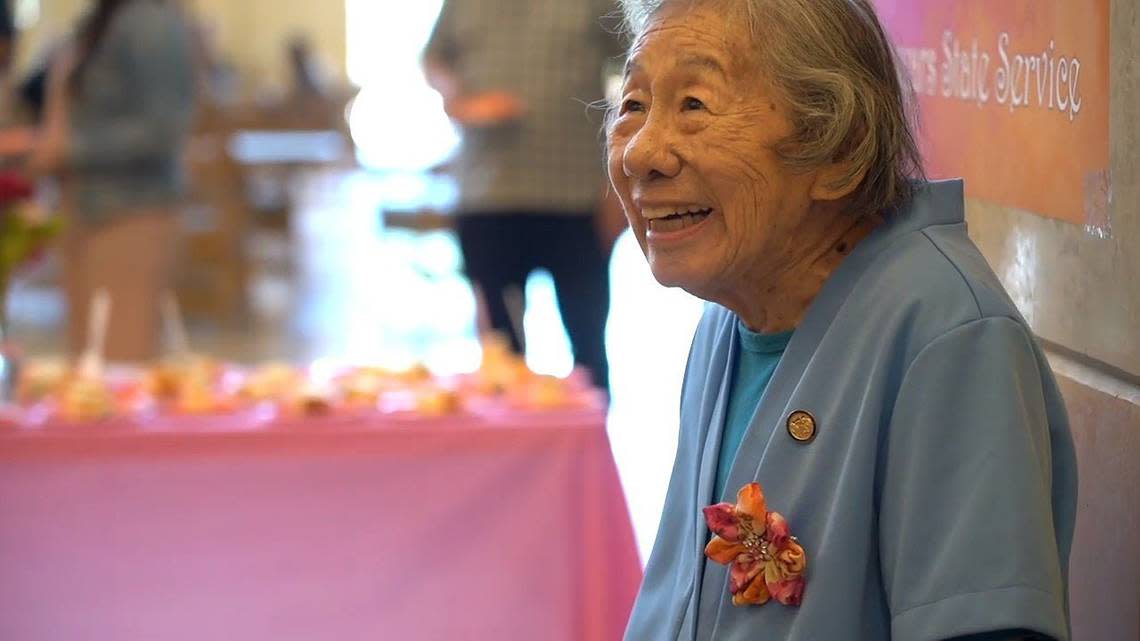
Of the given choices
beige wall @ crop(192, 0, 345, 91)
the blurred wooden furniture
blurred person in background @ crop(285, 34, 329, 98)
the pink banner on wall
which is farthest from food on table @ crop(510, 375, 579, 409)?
beige wall @ crop(192, 0, 345, 91)

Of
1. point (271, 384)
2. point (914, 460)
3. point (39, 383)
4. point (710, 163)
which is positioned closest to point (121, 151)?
point (39, 383)

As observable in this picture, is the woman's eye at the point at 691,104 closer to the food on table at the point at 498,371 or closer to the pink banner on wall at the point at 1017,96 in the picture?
the pink banner on wall at the point at 1017,96

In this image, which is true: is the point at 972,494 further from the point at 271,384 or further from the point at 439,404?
the point at 271,384

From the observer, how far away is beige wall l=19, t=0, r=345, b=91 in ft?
47.7

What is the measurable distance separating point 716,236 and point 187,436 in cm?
150

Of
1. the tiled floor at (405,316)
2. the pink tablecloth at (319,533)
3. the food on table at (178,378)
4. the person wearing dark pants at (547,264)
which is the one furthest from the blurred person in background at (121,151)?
the pink tablecloth at (319,533)

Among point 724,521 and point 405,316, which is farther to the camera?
point 405,316

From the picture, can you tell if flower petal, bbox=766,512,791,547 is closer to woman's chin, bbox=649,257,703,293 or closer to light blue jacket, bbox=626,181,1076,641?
light blue jacket, bbox=626,181,1076,641

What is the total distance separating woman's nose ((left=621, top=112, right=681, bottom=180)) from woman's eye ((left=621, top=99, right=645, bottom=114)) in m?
0.04

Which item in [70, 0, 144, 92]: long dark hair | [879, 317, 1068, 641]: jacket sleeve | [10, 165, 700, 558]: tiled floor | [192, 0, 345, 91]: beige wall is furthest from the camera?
[192, 0, 345, 91]: beige wall

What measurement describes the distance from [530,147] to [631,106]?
2.22 meters

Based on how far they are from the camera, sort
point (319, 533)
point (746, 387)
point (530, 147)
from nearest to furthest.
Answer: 1. point (746, 387)
2. point (319, 533)
3. point (530, 147)

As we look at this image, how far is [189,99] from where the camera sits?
4.52 meters

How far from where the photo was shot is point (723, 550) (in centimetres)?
134
